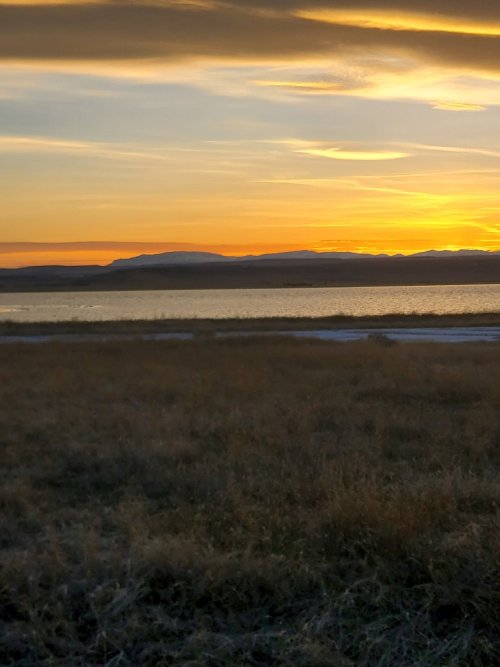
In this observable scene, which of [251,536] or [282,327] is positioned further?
[282,327]

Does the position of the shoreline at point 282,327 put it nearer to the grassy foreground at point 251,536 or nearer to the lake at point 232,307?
the lake at point 232,307

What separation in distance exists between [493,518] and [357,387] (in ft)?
Result: 28.7

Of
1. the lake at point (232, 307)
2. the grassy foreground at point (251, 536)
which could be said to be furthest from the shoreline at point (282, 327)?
the grassy foreground at point (251, 536)

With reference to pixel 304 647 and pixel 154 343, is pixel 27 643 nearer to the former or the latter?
pixel 304 647

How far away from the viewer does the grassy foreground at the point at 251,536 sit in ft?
14.3

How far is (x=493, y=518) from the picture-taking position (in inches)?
235

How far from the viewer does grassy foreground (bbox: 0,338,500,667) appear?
4352mm

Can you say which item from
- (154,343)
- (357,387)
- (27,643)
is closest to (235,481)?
(27,643)

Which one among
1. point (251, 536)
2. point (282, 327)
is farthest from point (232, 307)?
point (251, 536)

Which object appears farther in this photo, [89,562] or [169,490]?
[169,490]

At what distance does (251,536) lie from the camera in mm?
5625

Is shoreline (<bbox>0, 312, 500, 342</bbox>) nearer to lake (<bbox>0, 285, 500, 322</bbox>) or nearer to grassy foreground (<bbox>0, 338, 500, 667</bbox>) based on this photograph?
lake (<bbox>0, 285, 500, 322</bbox>)

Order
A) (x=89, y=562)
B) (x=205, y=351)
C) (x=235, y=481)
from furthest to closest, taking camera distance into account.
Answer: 1. (x=205, y=351)
2. (x=235, y=481)
3. (x=89, y=562)

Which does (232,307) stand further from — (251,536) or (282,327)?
(251,536)
